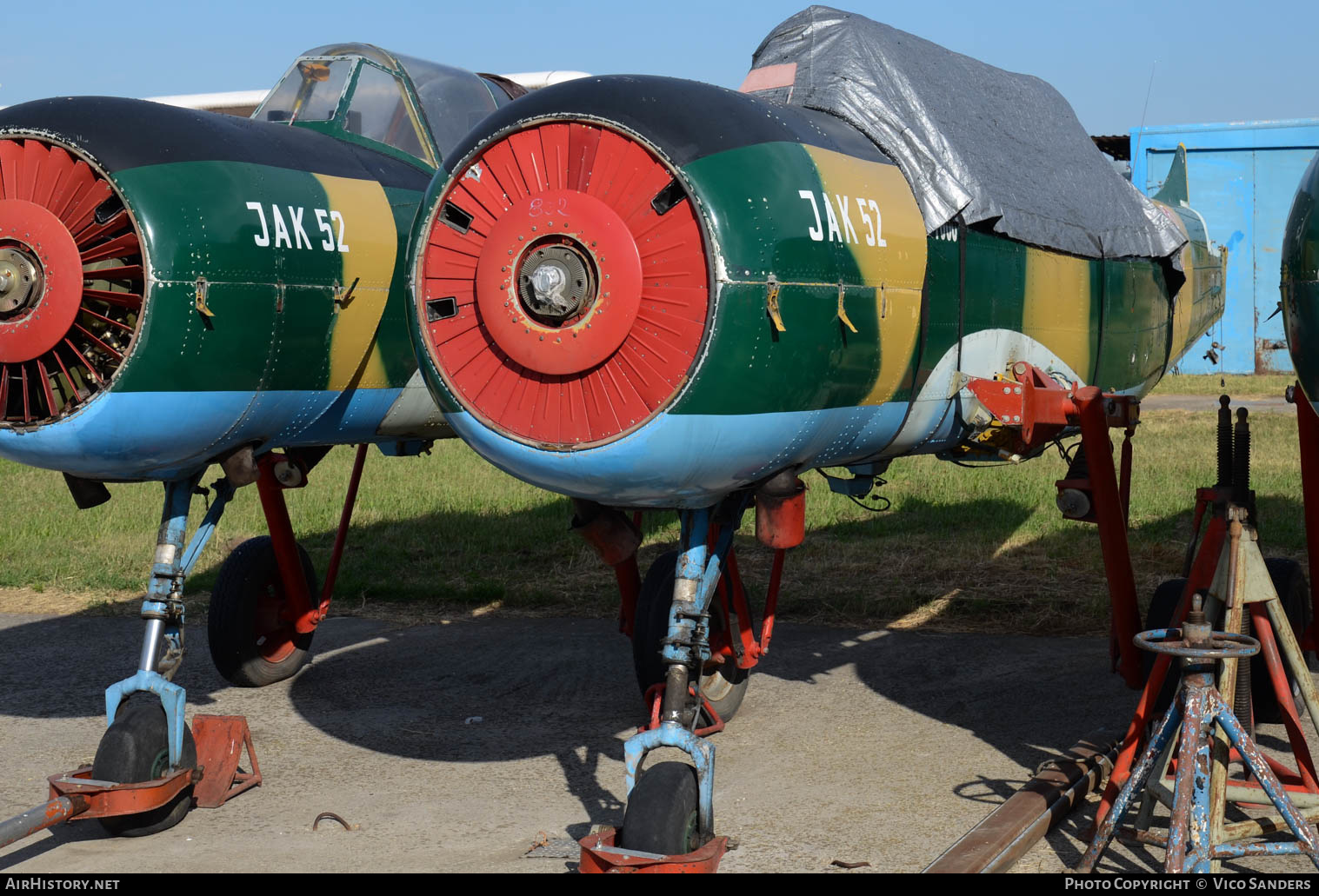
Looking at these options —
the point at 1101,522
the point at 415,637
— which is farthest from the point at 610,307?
the point at 415,637

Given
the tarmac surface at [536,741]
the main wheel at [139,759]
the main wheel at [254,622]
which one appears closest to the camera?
the tarmac surface at [536,741]

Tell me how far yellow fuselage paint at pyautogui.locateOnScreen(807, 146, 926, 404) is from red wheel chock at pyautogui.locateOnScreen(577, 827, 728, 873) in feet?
5.38

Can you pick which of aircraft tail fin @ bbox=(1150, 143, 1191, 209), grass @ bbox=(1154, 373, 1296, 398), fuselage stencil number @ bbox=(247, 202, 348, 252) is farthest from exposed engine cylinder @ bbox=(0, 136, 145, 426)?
grass @ bbox=(1154, 373, 1296, 398)

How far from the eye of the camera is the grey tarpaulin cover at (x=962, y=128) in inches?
209

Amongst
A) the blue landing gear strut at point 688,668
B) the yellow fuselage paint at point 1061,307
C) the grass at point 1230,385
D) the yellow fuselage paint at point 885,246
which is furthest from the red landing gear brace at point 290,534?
the grass at point 1230,385

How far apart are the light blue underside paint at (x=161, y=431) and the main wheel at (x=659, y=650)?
1.86 meters

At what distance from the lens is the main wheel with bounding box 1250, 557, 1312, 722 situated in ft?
20.1

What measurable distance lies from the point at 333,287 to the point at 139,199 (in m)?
0.96

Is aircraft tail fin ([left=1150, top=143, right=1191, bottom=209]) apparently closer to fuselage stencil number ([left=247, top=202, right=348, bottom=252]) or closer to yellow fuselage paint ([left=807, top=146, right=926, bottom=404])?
yellow fuselage paint ([left=807, top=146, right=926, bottom=404])

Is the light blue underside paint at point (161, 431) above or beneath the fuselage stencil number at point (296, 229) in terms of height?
beneath

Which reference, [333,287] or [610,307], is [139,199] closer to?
[333,287]

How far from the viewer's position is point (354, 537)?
12.5 metres

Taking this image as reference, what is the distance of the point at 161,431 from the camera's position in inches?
197

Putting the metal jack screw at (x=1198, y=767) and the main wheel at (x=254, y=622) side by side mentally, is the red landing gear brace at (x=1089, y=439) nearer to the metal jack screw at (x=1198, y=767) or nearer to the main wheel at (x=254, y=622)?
the metal jack screw at (x=1198, y=767)
